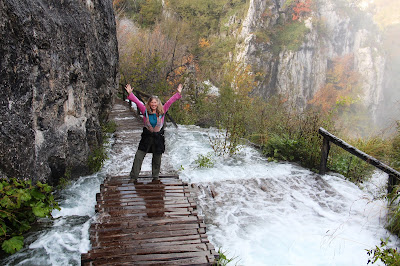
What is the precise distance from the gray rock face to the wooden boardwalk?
1198 mm

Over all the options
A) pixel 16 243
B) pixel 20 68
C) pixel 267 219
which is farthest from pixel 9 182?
pixel 267 219

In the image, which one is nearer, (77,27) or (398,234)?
(398,234)

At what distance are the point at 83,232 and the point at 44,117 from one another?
2127mm

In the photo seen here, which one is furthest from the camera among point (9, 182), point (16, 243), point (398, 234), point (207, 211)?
point (207, 211)

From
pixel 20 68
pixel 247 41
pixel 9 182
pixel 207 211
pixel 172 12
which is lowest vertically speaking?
pixel 207 211

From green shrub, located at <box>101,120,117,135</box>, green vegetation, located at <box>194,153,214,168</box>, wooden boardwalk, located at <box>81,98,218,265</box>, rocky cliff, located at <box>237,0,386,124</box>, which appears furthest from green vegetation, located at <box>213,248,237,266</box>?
rocky cliff, located at <box>237,0,386,124</box>

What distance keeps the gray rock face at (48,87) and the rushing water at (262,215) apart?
2.95 feet

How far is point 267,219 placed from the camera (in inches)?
200

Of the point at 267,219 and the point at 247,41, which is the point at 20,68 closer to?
the point at 267,219

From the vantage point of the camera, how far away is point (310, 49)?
3262cm

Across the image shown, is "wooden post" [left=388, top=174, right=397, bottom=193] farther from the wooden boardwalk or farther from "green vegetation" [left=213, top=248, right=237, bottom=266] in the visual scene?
the wooden boardwalk

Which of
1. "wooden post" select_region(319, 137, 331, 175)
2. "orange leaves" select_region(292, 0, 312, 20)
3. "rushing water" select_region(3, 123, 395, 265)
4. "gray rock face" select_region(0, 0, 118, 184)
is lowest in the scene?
"rushing water" select_region(3, 123, 395, 265)

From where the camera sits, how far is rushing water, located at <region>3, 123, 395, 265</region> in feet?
13.3

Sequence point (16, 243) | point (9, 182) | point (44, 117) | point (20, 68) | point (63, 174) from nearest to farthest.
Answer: point (16, 243) → point (9, 182) → point (20, 68) → point (44, 117) → point (63, 174)
